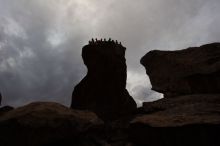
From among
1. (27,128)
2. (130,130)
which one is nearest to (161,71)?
(130,130)

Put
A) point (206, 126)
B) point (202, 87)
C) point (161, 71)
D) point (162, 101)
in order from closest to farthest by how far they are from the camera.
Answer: point (206, 126)
point (162, 101)
point (202, 87)
point (161, 71)

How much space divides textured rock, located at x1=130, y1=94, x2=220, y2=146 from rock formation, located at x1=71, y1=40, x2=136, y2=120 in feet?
47.3

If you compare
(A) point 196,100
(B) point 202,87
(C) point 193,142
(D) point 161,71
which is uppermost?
(D) point 161,71

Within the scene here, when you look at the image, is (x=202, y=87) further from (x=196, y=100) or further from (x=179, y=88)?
(x=196, y=100)

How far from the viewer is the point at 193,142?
41.8 ft

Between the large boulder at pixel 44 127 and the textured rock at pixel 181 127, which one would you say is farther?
the large boulder at pixel 44 127

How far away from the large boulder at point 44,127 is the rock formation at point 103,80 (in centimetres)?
1414

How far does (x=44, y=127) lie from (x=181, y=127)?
5148 millimetres

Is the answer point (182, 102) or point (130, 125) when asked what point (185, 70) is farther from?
point (130, 125)

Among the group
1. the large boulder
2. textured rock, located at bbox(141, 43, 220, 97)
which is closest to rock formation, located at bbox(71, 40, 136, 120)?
textured rock, located at bbox(141, 43, 220, 97)

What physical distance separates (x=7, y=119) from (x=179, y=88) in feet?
34.2

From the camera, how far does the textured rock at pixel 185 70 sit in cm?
2005

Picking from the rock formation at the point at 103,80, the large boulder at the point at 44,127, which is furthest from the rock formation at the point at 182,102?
the rock formation at the point at 103,80

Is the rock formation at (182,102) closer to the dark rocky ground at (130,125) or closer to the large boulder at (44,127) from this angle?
the dark rocky ground at (130,125)
